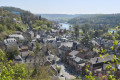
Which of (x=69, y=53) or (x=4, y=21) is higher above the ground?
(x=4, y=21)

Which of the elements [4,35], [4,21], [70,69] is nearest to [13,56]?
[70,69]

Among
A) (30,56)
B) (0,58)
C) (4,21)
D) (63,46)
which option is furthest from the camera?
(4,21)

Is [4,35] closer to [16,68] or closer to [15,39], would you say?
[15,39]

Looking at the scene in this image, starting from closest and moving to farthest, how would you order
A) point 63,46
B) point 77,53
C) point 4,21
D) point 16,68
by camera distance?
point 16,68
point 77,53
point 63,46
point 4,21

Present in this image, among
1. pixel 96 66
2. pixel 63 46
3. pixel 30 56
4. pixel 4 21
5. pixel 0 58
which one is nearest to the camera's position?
pixel 0 58

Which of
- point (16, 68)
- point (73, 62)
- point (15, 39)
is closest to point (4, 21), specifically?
point (15, 39)

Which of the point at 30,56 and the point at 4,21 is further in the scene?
the point at 4,21

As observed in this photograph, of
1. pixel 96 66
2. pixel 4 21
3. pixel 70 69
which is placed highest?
pixel 4 21

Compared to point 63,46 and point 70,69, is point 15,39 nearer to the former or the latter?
point 63,46

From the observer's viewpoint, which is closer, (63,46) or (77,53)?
(77,53)
